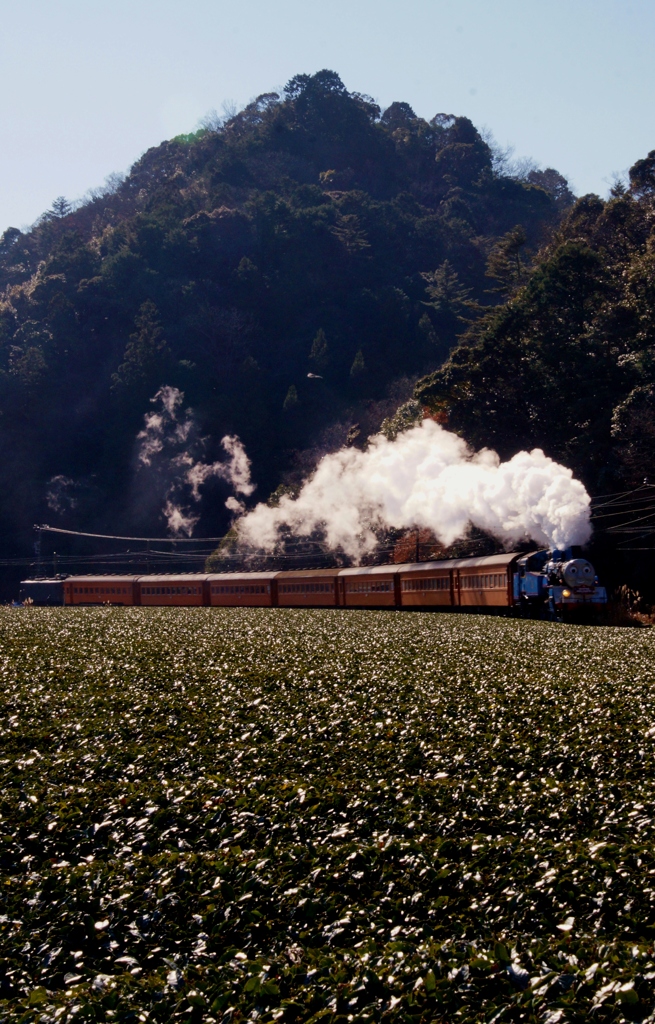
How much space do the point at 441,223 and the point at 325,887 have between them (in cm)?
11764

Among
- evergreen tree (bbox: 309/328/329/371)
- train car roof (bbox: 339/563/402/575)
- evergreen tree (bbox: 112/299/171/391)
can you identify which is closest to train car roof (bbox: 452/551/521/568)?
train car roof (bbox: 339/563/402/575)

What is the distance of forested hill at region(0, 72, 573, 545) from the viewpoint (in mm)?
88875

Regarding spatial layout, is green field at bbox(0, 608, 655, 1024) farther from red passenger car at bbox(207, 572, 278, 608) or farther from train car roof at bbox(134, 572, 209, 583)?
train car roof at bbox(134, 572, 209, 583)

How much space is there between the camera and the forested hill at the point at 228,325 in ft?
292

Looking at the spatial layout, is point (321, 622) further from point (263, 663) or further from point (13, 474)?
point (13, 474)

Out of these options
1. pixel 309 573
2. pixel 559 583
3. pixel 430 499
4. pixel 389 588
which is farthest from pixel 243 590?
pixel 559 583

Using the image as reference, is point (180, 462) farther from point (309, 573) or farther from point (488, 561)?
point (488, 561)

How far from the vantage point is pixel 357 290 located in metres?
104

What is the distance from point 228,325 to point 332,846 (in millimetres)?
91855

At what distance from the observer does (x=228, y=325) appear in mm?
99000

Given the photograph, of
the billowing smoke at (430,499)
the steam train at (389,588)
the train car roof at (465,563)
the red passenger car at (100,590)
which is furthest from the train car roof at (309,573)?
the red passenger car at (100,590)

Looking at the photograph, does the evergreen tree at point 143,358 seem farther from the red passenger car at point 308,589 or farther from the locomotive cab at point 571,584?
the locomotive cab at point 571,584

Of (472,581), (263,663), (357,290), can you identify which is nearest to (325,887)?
(263,663)

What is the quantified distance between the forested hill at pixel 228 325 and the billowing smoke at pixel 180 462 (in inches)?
23.5
